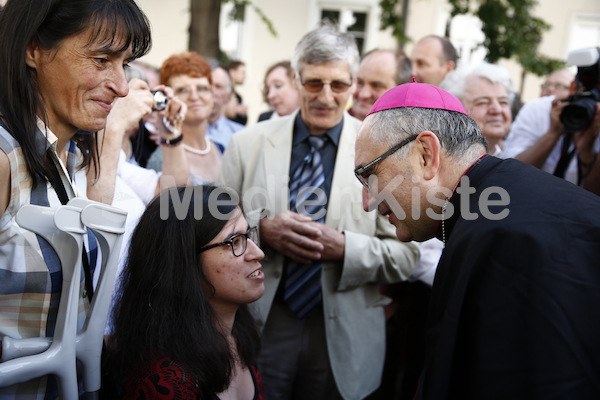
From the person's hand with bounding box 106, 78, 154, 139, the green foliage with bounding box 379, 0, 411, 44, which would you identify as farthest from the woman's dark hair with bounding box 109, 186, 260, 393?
the green foliage with bounding box 379, 0, 411, 44

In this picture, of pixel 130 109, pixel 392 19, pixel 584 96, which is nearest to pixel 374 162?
pixel 130 109

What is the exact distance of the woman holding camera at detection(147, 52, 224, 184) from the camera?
370cm

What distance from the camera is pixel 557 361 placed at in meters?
1.26

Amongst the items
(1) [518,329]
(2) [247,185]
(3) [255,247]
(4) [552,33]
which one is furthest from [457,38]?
(1) [518,329]

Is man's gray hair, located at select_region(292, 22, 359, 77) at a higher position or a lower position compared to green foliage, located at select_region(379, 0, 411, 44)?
lower

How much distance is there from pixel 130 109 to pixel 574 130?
2.30m

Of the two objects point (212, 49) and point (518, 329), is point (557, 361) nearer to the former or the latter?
point (518, 329)

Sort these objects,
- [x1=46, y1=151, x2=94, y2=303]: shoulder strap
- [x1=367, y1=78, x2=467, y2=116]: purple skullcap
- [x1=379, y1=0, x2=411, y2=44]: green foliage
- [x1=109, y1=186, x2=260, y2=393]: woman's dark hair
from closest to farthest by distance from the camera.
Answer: [x1=46, y1=151, x2=94, y2=303]: shoulder strap → [x1=367, y1=78, x2=467, y2=116]: purple skullcap → [x1=109, y1=186, x2=260, y2=393]: woman's dark hair → [x1=379, y1=0, x2=411, y2=44]: green foliage

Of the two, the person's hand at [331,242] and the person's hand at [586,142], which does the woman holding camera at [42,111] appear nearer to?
the person's hand at [331,242]

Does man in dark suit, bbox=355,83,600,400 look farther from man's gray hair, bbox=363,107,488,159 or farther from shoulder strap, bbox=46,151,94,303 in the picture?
shoulder strap, bbox=46,151,94,303

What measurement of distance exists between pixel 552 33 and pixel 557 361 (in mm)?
13551

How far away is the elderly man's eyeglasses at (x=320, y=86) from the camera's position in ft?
9.45

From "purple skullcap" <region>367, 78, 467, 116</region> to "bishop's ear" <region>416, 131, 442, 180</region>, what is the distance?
0.16 metres

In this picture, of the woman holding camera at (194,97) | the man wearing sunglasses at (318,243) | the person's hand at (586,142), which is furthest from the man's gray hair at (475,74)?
the woman holding camera at (194,97)
